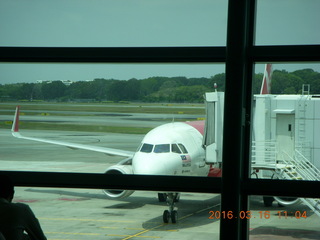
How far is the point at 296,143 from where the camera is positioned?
8.09 feet

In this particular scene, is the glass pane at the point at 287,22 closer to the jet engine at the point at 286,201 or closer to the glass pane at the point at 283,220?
the glass pane at the point at 283,220

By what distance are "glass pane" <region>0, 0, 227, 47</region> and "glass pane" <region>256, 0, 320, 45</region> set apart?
227 mm

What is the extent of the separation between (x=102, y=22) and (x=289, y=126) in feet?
4.14

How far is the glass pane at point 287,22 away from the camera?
5.85ft

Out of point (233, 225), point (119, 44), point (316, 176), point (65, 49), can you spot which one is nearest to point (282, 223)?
point (316, 176)

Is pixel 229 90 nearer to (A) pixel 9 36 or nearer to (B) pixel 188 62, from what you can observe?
(B) pixel 188 62

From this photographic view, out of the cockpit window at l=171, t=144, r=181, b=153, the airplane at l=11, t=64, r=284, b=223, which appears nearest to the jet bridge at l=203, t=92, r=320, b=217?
A: the airplane at l=11, t=64, r=284, b=223

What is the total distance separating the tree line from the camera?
219cm

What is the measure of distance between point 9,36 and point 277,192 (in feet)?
4.53

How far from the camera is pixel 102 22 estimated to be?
212 centimetres

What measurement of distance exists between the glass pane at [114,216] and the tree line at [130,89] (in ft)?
1.65

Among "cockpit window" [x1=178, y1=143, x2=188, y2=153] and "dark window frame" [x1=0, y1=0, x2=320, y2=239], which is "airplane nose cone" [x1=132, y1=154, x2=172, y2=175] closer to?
"cockpit window" [x1=178, y1=143, x2=188, y2=153]

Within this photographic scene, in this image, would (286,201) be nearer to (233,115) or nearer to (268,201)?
(268,201)

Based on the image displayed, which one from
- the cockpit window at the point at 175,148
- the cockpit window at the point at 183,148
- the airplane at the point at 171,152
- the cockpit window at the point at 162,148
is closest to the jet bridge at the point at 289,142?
the airplane at the point at 171,152
